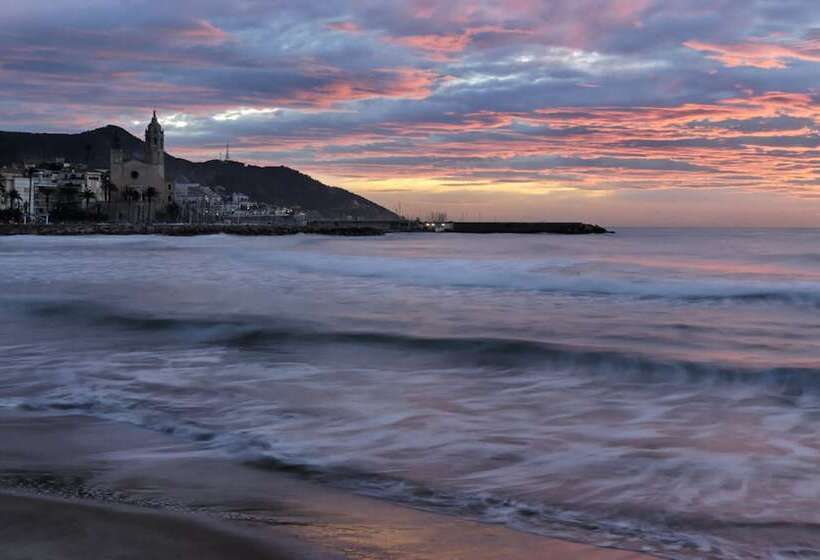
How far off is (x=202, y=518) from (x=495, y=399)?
3.43 meters

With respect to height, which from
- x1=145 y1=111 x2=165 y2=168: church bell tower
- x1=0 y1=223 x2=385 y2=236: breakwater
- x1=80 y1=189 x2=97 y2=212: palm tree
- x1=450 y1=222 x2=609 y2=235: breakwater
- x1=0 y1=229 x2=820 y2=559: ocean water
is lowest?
x1=0 y1=229 x2=820 y2=559: ocean water

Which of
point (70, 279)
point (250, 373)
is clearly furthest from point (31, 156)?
point (250, 373)

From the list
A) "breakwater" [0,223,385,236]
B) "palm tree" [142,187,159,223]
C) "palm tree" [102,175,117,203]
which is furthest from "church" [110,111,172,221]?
"breakwater" [0,223,385,236]

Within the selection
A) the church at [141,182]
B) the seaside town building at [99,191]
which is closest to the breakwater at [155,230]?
the seaside town building at [99,191]

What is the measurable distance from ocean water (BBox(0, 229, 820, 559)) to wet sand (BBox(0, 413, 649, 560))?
8.6 inches

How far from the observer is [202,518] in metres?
3.22

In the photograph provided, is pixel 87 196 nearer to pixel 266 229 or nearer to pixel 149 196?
pixel 149 196

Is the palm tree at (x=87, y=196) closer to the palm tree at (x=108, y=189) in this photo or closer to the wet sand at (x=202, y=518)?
the palm tree at (x=108, y=189)

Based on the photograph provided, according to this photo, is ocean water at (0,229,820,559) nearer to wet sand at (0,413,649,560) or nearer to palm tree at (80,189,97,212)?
wet sand at (0,413,649,560)

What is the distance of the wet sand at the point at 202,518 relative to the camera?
9.39 feet

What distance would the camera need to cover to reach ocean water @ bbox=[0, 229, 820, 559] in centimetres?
371

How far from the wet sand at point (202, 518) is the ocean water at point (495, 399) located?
8.6 inches

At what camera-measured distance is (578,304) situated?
49.9 feet

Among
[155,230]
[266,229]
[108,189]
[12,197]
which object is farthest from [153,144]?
[155,230]
